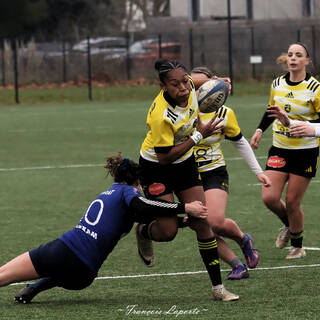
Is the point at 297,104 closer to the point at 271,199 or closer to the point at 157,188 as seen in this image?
the point at 271,199

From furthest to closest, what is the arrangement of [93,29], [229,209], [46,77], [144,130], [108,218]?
[93,29], [46,77], [144,130], [229,209], [108,218]

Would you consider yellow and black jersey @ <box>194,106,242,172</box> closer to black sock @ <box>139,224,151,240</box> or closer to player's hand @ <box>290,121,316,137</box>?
player's hand @ <box>290,121,316,137</box>

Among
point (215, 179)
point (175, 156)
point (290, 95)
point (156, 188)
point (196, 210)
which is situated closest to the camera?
point (196, 210)

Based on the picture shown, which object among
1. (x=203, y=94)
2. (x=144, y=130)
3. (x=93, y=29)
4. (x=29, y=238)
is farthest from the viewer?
(x=93, y=29)

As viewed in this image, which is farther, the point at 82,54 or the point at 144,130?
the point at 82,54

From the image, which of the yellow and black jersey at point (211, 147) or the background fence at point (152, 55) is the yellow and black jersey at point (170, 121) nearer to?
the yellow and black jersey at point (211, 147)

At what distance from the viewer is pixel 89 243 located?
6.95 meters

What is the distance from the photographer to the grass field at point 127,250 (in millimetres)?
6852

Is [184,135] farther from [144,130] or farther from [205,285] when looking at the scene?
[144,130]

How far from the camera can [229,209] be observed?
11734mm

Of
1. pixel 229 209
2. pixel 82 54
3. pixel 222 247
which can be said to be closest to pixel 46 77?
pixel 82 54

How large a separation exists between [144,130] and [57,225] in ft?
39.1

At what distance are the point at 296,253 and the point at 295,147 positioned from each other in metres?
1.02

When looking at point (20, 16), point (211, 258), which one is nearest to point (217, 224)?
point (211, 258)
